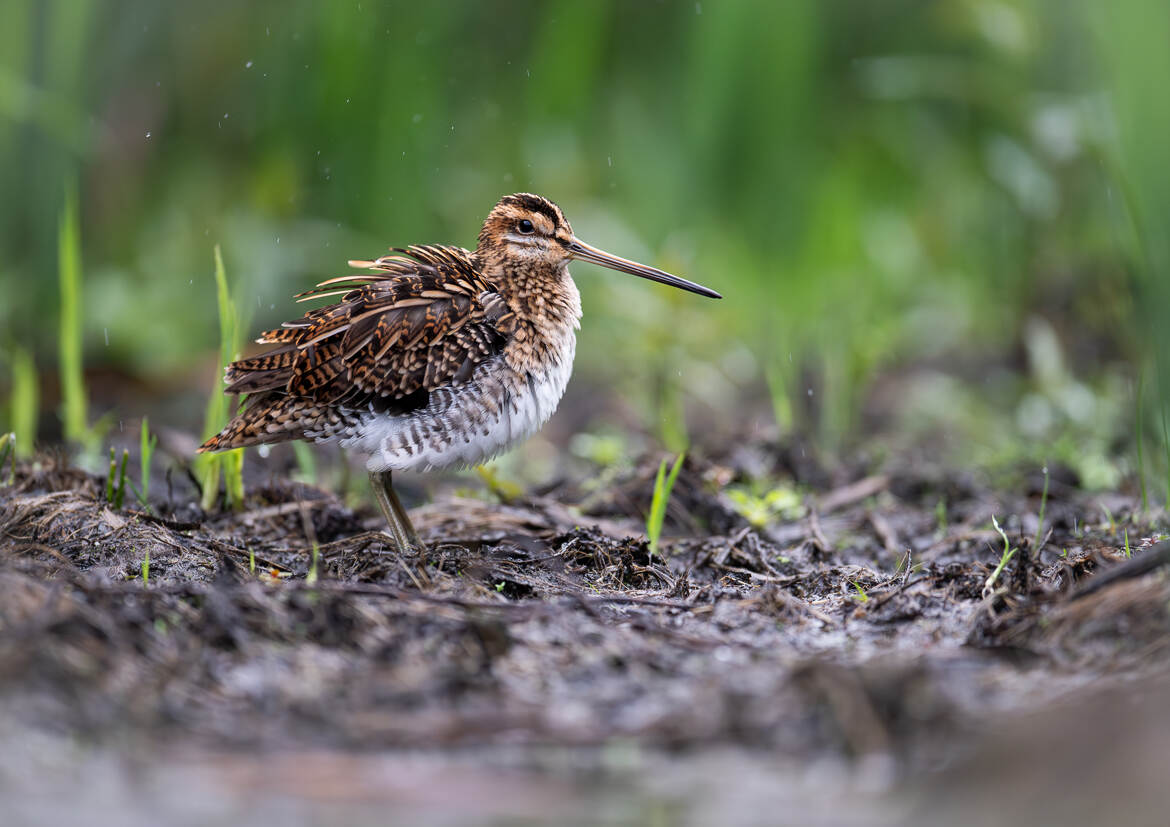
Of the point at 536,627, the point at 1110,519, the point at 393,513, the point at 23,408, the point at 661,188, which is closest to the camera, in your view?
the point at 536,627

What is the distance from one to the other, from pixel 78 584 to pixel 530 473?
10.3 feet

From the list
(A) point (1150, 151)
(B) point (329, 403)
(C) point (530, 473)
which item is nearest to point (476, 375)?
(B) point (329, 403)

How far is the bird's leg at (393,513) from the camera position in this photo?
4324 millimetres

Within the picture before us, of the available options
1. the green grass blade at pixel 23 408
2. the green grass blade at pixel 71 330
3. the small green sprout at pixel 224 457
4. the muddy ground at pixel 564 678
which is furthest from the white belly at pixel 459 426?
the green grass blade at pixel 23 408

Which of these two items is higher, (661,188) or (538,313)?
(661,188)

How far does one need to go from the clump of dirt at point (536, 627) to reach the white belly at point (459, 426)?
1.00 feet

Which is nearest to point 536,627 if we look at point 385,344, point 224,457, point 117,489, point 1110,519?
point 385,344

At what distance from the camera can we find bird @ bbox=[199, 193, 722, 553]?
4.26m

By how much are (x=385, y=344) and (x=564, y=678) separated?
5.20 ft

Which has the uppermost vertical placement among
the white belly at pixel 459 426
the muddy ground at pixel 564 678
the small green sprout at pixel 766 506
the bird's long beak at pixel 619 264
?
the bird's long beak at pixel 619 264

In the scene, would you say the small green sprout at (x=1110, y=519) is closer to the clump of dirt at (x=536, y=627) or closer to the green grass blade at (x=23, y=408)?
the clump of dirt at (x=536, y=627)

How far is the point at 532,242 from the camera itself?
4.80 meters

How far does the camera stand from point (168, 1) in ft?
24.7

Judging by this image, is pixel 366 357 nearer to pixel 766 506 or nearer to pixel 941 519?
pixel 766 506
